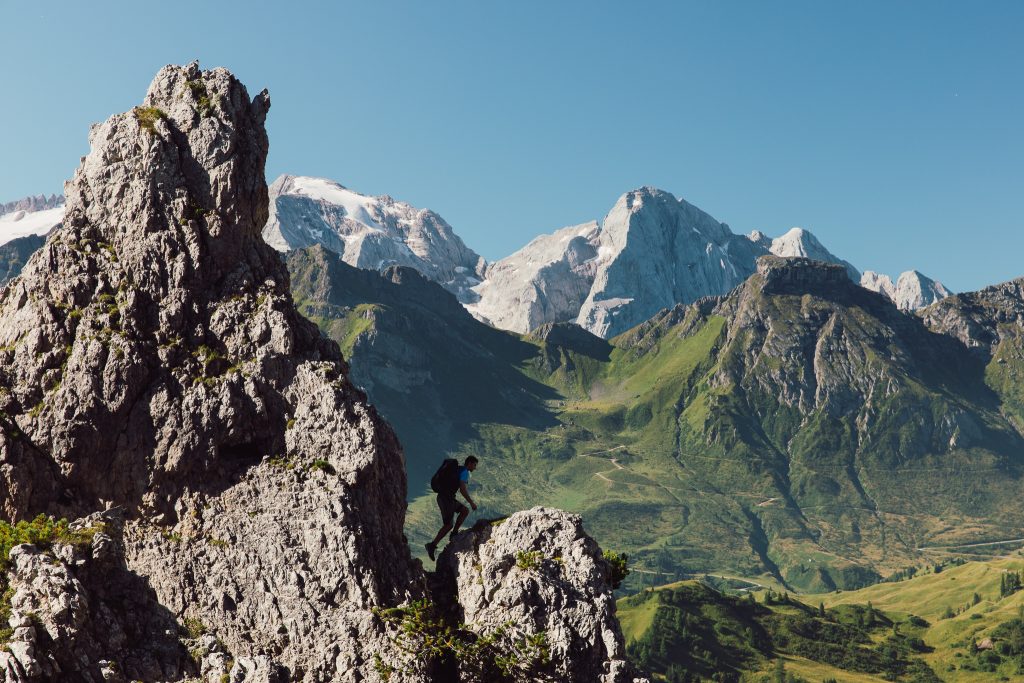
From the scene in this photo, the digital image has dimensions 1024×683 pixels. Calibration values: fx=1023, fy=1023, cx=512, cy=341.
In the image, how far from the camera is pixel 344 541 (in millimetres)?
Answer: 46938

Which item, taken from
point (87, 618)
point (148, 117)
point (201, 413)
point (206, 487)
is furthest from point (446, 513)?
point (148, 117)

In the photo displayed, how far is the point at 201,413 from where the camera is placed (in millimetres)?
51500

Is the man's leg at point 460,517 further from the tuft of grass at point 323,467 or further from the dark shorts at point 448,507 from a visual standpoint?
the tuft of grass at point 323,467

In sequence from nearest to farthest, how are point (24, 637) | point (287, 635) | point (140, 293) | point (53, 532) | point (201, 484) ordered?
point (24, 637)
point (53, 532)
point (287, 635)
point (201, 484)
point (140, 293)

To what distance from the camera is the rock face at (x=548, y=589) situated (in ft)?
152

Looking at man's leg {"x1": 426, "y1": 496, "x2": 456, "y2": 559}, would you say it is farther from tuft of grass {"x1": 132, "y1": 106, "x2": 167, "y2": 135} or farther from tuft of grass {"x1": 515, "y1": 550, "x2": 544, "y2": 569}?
tuft of grass {"x1": 132, "y1": 106, "x2": 167, "y2": 135}

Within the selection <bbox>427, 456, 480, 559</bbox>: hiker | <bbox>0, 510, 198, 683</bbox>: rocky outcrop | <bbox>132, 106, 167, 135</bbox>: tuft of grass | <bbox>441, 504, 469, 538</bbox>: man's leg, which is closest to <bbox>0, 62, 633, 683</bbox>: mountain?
<bbox>0, 510, 198, 683</bbox>: rocky outcrop

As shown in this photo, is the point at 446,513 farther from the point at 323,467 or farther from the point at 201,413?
the point at 201,413

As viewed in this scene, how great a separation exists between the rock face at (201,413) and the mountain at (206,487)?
0.35 ft

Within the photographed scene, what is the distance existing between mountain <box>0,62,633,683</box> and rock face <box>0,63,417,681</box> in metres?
0.11

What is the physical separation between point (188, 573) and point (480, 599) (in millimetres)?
13881

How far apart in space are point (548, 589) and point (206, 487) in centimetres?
1757

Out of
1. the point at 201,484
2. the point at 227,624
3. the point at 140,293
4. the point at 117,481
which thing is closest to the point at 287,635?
the point at 227,624

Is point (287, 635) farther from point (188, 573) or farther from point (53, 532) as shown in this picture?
point (53, 532)
